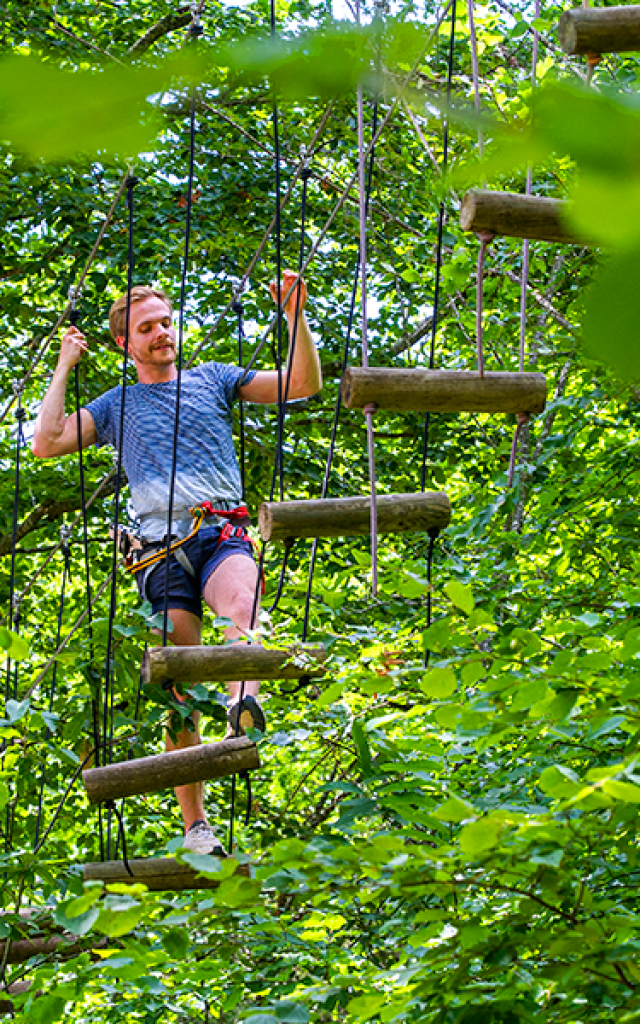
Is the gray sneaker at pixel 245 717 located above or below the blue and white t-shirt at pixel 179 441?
below

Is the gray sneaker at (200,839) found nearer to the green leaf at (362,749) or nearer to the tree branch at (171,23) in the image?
the green leaf at (362,749)

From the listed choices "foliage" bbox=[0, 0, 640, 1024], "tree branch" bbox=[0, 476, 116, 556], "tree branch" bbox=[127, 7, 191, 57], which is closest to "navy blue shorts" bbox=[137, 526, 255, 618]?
"foliage" bbox=[0, 0, 640, 1024]

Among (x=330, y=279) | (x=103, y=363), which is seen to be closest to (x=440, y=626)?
(x=330, y=279)

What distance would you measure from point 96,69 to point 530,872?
1084 mm

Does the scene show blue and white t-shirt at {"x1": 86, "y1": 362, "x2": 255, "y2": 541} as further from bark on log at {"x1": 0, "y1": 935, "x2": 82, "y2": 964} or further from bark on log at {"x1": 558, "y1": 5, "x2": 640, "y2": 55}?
bark on log at {"x1": 558, "y1": 5, "x2": 640, "y2": 55}

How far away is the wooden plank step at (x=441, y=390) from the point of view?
170cm

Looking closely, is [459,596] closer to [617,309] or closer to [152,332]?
[617,309]

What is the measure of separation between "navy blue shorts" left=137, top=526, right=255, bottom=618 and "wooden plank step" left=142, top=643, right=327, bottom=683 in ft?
1.28

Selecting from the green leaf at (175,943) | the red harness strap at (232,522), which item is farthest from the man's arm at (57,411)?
the green leaf at (175,943)

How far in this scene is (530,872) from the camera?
1.22 m

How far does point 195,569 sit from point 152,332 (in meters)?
0.57

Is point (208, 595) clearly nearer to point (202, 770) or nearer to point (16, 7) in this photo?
point (202, 770)

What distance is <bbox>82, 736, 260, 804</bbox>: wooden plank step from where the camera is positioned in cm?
186

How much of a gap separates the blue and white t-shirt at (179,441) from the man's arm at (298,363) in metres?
0.05
